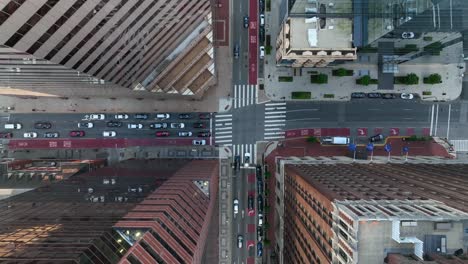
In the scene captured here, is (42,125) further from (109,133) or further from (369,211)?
(369,211)

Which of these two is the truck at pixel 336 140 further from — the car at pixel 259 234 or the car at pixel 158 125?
the car at pixel 158 125

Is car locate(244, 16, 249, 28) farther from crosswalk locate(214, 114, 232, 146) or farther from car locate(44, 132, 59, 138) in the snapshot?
car locate(44, 132, 59, 138)

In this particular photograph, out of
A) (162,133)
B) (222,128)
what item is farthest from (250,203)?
(162,133)

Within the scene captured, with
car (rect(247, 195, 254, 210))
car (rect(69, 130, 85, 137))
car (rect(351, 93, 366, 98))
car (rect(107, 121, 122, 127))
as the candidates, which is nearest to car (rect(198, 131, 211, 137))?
car (rect(247, 195, 254, 210))

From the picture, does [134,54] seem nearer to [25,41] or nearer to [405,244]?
[25,41]

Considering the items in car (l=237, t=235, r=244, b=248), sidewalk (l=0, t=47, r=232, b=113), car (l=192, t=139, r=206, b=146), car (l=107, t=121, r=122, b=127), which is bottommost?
car (l=237, t=235, r=244, b=248)

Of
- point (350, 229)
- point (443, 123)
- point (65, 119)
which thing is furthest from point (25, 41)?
point (443, 123)
